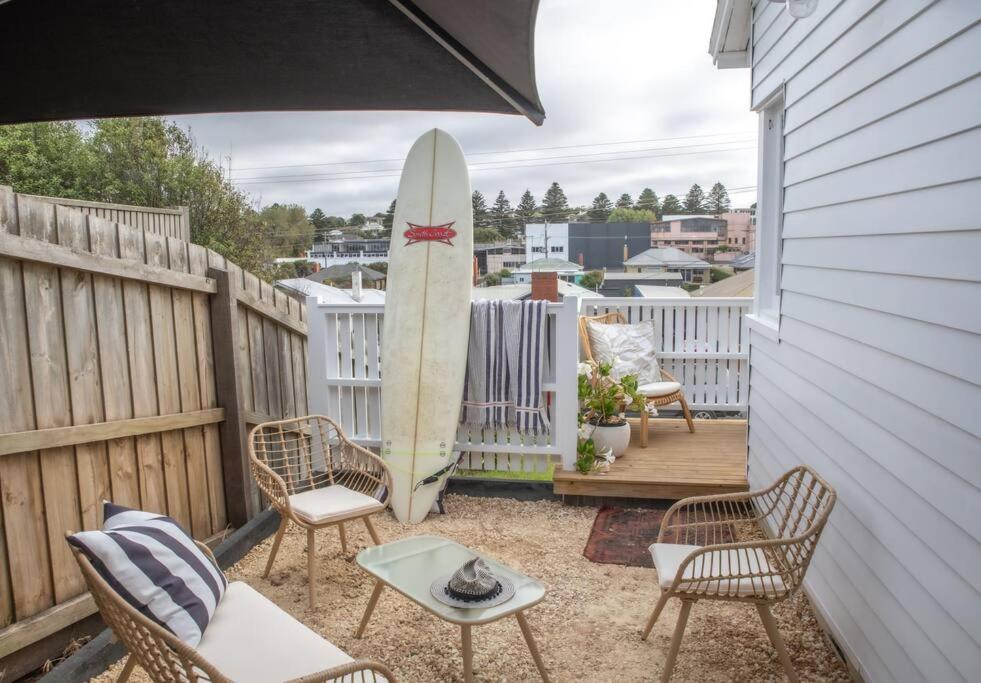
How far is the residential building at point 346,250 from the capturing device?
1319 inches

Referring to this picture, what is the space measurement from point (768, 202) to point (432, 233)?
213 cm

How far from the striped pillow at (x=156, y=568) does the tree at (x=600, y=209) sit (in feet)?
109

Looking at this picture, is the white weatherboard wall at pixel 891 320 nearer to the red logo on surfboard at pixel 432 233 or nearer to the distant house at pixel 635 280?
the red logo on surfboard at pixel 432 233

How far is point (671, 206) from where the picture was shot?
112 feet

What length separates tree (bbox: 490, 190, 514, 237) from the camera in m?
37.5

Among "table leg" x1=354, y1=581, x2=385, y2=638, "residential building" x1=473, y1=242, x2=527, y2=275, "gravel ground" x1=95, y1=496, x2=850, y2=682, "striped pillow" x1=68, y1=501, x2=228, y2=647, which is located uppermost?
"residential building" x1=473, y1=242, x2=527, y2=275

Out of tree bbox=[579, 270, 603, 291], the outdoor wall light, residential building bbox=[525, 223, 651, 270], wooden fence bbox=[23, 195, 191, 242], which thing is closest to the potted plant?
the outdoor wall light

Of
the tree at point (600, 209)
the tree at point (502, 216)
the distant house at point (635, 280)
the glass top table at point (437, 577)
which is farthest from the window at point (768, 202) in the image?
the tree at point (502, 216)

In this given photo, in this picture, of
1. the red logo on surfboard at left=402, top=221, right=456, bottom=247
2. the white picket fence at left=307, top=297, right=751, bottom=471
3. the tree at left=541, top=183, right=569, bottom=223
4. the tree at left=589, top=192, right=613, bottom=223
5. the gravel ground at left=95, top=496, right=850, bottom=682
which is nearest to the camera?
the gravel ground at left=95, top=496, right=850, bottom=682

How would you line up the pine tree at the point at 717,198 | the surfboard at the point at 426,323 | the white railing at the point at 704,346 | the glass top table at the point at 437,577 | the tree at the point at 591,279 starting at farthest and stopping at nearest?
the pine tree at the point at 717,198
the tree at the point at 591,279
the white railing at the point at 704,346
the surfboard at the point at 426,323
the glass top table at the point at 437,577

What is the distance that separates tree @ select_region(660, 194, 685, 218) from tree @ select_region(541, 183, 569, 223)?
6659 mm

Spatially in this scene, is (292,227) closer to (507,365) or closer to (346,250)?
(346,250)

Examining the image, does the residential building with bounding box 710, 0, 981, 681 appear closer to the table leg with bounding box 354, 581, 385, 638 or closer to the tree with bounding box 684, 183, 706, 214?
the table leg with bounding box 354, 581, 385, 638

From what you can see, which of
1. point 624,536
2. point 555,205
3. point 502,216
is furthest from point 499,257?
point 624,536
